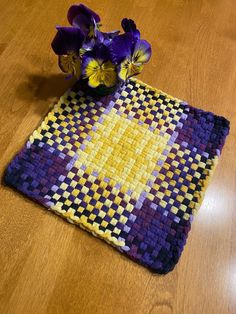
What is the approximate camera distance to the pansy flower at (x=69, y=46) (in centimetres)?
58

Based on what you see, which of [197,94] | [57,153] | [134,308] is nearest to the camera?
[134,308]

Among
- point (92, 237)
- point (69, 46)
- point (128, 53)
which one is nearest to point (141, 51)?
point (128, 53)

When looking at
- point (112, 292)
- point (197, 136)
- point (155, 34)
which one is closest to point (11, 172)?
point (112, 292)

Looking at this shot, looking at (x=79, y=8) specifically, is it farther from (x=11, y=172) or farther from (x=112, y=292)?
(x=112, y=292)

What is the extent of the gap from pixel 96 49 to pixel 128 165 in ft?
0.73

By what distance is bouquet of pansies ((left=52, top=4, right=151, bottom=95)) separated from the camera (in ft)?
1.93

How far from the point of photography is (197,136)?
2.24ft

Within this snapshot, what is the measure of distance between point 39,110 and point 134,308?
0.42 metres

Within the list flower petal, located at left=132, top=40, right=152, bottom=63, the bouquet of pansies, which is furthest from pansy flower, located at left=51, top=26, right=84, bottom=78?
flower petal, located at left=132, top=40, right=152, bottom=63

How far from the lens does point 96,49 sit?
0.59 m

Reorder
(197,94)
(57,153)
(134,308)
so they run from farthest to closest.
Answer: (197,94) < (57,153) < (134,308)

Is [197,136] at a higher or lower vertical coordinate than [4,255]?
higher

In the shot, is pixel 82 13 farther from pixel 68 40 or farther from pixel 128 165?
pixel 128 165

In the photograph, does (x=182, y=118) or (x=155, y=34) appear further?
(x=155, y=34)
